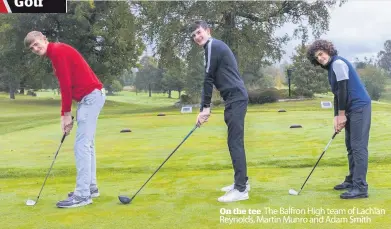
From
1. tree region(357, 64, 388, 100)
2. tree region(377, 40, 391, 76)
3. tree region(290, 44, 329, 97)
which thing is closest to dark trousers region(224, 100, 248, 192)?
tree region(290, 44, 329, 97)

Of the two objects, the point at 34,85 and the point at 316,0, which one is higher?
the point at 316,0

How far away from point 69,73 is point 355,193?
3008 millimetres

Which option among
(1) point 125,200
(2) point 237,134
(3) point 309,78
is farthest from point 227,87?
(3) point 309,78

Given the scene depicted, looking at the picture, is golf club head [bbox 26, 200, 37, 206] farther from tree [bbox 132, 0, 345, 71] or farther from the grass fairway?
tree [bbox 132, 0, 345, 71]

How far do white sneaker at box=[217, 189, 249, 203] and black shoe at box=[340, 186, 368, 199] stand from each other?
0.92 m

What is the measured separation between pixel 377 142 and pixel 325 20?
87.8 ft

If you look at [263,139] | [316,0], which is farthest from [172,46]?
[263,139]

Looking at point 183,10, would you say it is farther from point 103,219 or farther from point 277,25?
point 103,219

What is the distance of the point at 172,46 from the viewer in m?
33.0

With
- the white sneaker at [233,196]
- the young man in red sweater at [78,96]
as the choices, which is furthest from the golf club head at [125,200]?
the white sneaker at [233,196]

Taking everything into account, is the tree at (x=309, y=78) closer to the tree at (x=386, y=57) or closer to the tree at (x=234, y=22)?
the tree at (x=234, y=22)

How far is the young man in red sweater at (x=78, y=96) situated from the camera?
184 inches

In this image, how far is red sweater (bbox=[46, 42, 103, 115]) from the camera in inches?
184

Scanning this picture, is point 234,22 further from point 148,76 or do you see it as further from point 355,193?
point 148,76
